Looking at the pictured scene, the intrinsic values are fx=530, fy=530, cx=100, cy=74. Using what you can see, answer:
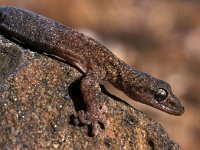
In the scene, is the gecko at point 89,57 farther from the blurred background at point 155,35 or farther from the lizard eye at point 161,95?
the blurred background at point 155,35

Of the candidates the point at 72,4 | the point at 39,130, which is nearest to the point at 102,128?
the point at 39,130

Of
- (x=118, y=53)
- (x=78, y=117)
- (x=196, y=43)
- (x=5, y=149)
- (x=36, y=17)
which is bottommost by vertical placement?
(x=5, y=149)

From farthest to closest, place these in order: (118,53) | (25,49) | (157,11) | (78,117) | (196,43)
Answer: (157,11) → (196,43) → (118,53) → (25,49) → (78,117)

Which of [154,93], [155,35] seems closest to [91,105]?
[154,93]

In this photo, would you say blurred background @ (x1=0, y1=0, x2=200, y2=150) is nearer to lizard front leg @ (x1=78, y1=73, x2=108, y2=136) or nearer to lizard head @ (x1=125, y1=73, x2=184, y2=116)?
lizard head @ (x1=125, y1=73, x2=184, y2=116)

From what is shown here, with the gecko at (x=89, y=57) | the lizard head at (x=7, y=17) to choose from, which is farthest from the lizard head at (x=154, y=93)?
the lizard head at (x=7, y=17)

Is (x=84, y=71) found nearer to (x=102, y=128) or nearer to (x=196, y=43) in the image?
(x=102, y=128)

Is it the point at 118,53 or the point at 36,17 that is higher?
the point at 118,53
